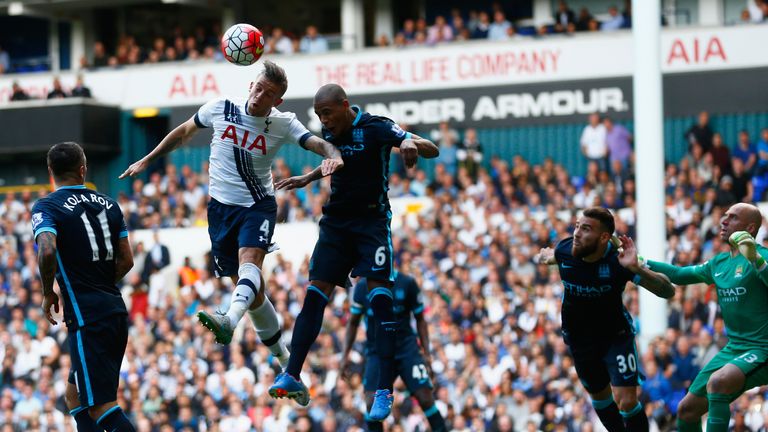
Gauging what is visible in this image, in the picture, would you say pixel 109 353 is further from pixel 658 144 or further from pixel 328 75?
pixel 328 75

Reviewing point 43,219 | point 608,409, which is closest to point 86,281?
point 43,219

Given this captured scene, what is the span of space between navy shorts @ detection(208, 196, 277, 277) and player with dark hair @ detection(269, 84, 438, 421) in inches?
19.9

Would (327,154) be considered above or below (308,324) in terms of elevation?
above

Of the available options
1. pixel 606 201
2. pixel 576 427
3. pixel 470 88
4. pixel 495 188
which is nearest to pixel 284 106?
pixel 470 88

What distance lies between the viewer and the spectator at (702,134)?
2548cm

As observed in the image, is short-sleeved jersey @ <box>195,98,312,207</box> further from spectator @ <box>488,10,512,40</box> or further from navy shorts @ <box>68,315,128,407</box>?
spectator @ <box>488,10,512,40</box>

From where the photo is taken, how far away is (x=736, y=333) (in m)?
11.8

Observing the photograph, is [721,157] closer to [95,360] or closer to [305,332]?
[305,332]

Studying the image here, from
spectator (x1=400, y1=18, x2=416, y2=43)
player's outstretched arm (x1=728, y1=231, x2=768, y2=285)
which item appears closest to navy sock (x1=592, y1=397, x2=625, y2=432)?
player's outstretched arm (x1=728, y1=231, x2=768, y2=285)

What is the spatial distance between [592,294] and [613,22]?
1838 centimetres

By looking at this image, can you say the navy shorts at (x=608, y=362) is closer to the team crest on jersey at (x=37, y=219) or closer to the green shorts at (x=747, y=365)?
the green shorts at (x=747, y=365)

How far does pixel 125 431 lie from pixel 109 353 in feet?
2.14

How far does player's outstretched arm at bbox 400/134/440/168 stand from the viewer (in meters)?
10.6

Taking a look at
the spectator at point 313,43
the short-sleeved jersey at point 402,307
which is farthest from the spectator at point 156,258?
the short-sleeved jersey at point 402,307
